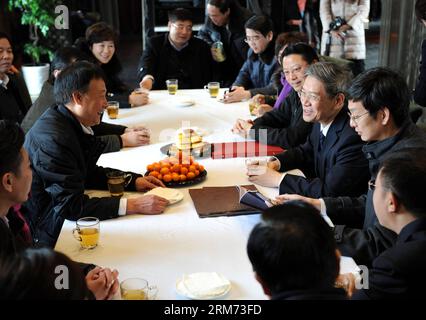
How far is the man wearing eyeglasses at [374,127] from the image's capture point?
2346mm

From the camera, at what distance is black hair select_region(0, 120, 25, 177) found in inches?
73.7

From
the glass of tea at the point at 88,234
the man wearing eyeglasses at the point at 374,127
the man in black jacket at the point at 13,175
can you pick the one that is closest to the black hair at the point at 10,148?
the man in black jacket at the point at 13,175

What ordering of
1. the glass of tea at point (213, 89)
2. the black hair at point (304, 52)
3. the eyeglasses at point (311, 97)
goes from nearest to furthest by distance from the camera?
the eyeglasses at point (311, 97) < the black hair at point (304, 52) < the glass of tea at point (213, 89)

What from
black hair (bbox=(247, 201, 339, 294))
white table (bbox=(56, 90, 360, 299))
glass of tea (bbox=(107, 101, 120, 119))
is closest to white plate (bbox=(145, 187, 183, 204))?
white table (bbox=(56, 90, 360, 299))

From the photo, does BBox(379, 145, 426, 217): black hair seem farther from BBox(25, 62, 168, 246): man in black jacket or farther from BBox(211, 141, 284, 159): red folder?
BBox(211, 141, 284, 159): red folder

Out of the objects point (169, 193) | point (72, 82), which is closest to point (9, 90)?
point (72, 82)

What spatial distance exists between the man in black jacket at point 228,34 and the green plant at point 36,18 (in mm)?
2400

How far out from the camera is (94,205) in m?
2.28

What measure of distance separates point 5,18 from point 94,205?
602 centimetres

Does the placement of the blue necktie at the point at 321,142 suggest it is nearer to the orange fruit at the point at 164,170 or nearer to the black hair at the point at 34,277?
the orange fruit at the point at 164,170

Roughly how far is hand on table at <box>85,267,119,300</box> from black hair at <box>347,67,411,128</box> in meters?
1.30

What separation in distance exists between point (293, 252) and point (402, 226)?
2.01 ft

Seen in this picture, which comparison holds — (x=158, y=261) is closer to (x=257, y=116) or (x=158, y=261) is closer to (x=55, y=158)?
(x=55, y=158)
